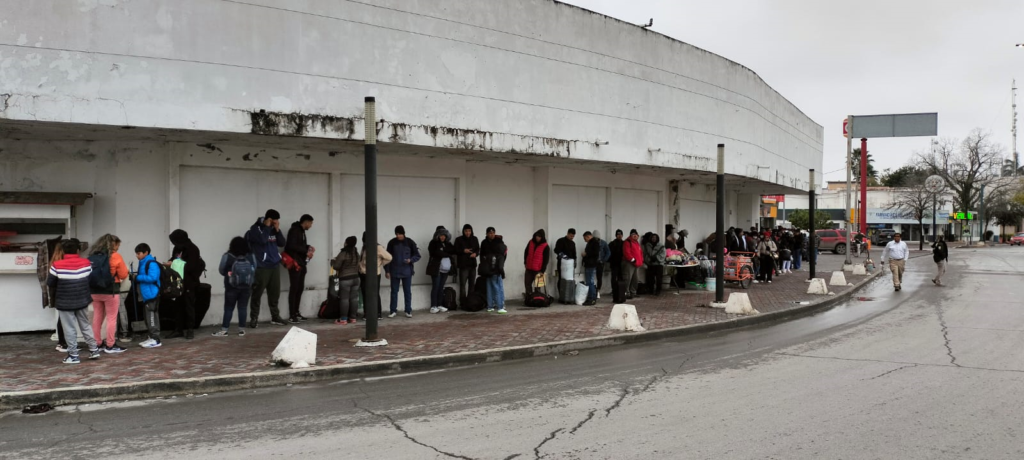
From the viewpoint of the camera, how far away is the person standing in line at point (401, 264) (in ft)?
39.4

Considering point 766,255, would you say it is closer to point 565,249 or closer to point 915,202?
point 565,249

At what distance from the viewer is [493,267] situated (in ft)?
42.0

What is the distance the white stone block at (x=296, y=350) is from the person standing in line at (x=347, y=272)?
3268 millimetres

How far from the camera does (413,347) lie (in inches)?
361

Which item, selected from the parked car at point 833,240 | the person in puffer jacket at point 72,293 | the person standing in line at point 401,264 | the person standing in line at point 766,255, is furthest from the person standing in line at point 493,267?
the parked car at point 833,240

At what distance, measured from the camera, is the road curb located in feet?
21.9

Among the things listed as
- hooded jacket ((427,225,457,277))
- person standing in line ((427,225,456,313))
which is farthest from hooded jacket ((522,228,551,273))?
hooded jacket ((427,225,457,277))

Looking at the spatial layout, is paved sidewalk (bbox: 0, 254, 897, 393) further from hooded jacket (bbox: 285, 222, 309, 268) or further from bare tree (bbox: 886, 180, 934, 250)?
bare tree (bbox: 886, 180, 934, 250)

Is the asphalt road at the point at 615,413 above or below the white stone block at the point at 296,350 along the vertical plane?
below

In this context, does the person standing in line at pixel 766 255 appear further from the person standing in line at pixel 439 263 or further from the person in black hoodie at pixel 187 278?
the person in black hoodie at pixel 187 278

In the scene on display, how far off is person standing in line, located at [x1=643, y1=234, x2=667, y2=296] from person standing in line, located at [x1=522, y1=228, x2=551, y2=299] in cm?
354

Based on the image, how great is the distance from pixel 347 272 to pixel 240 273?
1.85 m

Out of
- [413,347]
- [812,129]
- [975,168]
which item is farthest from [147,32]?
[975,168]

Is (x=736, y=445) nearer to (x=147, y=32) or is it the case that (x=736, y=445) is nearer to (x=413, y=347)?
(x=413, y=347)
